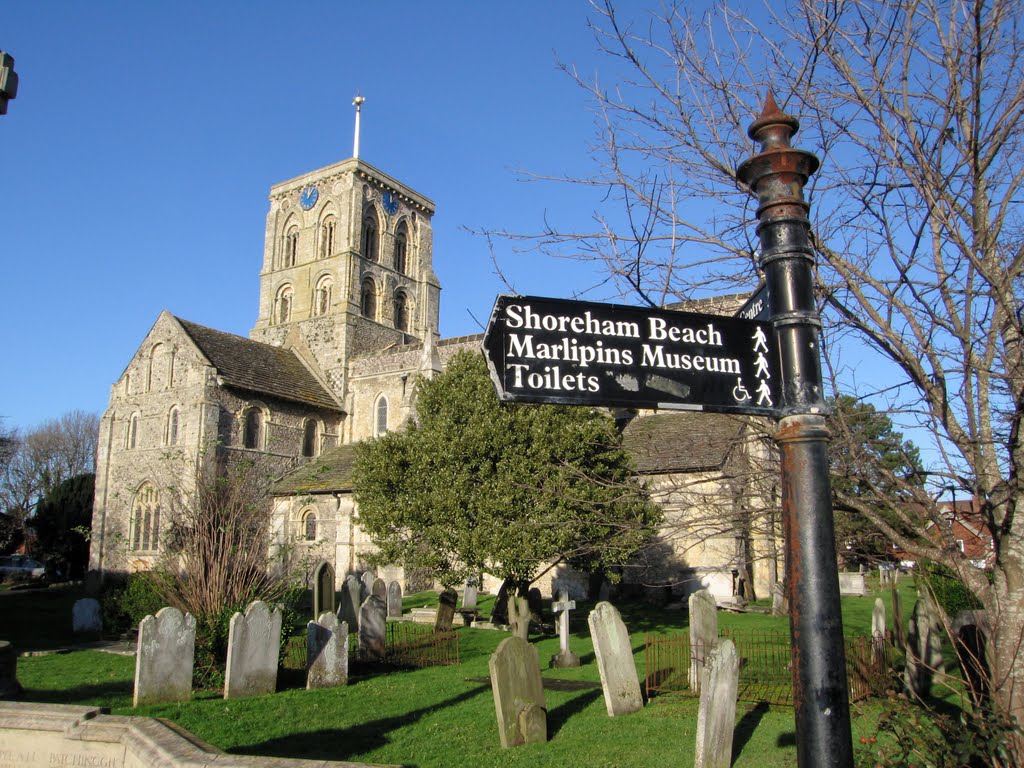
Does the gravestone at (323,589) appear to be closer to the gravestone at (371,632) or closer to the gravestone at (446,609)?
the gravestone at (371,632)

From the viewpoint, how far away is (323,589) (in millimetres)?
14789

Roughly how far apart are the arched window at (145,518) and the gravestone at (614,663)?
2484cm

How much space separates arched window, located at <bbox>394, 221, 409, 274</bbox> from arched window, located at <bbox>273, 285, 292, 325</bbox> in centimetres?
606

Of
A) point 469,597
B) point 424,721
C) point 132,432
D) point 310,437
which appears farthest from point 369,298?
point 424,721

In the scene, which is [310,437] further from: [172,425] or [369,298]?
[369,298]

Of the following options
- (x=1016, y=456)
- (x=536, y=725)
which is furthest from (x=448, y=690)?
(x=1016, y=456)

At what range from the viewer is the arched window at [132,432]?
31469mm

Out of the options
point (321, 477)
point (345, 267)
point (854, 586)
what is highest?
point (345, 267)

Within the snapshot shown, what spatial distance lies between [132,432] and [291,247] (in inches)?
567

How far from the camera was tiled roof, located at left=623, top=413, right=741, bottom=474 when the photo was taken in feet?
72.2

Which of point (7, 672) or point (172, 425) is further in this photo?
point (172, 425)

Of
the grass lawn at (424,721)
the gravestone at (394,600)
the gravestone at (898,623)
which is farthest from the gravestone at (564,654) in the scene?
the gravestone at (394,600)

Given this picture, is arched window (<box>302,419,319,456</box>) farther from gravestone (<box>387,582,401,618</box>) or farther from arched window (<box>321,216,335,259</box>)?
gravestone (<box>387,582,401,618</box>)

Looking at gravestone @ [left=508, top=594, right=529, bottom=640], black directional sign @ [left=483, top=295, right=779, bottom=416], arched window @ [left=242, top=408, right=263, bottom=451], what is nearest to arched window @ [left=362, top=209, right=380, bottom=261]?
arched window @ [left=242, top=408, right=263, bottom=451]
